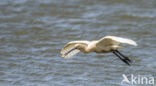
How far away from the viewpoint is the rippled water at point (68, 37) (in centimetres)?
923

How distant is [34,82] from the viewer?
29.5 feet

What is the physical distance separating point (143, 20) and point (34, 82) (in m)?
5.17

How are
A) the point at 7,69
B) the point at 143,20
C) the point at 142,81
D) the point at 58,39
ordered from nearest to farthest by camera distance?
the point at 142,81 < the point at 7,69 < the point at 58,39 < the point at 143,20

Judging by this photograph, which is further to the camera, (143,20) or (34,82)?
(143,20)

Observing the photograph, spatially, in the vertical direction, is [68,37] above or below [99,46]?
above

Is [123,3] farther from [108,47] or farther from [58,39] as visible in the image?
[108,47]

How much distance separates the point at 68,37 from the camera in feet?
39.5

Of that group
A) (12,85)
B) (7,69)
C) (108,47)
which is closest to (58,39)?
(7,69)

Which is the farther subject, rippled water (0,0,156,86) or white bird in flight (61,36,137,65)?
rippled water (0,0,156,86)

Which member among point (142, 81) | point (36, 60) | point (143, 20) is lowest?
point (142, 81)

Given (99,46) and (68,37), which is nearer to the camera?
(99,46)

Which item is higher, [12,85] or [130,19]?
[130,19]

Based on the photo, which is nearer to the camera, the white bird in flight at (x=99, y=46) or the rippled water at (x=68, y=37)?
the white bird in flight at (x=99, y=46)

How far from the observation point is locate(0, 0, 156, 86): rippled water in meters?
9.23
